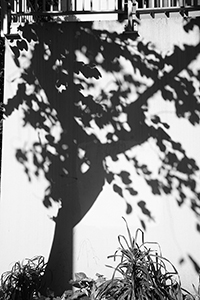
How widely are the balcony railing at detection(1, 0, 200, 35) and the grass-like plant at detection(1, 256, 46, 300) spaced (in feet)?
10.2

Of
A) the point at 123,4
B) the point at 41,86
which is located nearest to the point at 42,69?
the point at 41,86

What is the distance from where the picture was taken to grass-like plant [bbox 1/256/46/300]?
4.43 meters

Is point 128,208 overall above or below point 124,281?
above

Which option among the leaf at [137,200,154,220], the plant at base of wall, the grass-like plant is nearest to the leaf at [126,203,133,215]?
the leaf at [137,200,154,220]

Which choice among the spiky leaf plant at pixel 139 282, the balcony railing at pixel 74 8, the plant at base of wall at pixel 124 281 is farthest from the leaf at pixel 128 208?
the balcony railing at pixel 74 8

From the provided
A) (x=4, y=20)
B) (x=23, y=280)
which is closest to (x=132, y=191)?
(x=23, y=280)

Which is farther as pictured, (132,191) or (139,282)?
(132,191)

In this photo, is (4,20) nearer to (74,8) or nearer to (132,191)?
(74,8)

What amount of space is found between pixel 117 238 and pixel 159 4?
11.5ft

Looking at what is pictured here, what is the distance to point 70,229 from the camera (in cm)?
491

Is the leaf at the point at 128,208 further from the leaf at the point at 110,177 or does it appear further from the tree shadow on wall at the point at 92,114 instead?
the leaf at the point at 110,177

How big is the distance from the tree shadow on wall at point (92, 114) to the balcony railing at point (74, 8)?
0.20 metres

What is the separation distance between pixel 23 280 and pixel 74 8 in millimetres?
4027

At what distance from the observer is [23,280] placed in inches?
178
